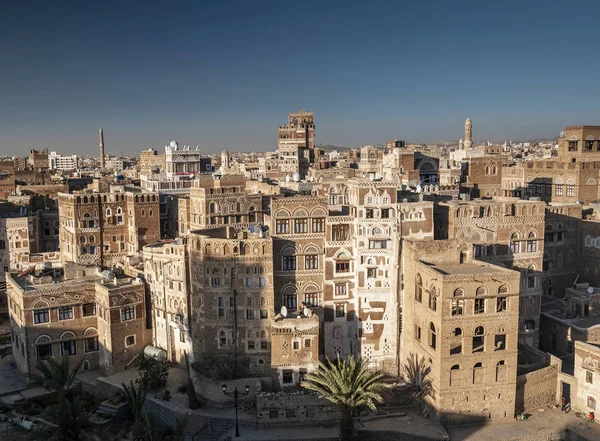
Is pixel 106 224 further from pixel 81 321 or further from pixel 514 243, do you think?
pixel 514 243

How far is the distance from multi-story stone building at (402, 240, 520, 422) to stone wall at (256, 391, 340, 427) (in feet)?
28.5

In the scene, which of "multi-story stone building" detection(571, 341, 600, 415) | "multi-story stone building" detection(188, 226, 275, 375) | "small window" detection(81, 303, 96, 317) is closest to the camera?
"multi-story stone building" detection(571, 341, 600, 415)

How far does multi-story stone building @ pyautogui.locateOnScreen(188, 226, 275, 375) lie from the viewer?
54.4 meters

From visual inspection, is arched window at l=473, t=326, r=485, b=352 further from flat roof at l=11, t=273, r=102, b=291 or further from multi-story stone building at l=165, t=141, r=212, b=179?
multi-story stone building at l=165, t=141, r=212, b=179

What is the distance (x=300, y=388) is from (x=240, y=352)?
22.0 ft

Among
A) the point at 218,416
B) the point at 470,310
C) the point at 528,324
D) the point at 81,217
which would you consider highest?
the point at 81,217

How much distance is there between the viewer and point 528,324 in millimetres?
60906

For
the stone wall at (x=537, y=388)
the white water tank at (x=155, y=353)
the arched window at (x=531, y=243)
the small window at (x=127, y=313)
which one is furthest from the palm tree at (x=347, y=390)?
the arched window at (x=531, y=243)

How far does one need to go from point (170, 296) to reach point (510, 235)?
33.8 meters

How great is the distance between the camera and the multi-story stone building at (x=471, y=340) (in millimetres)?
48156

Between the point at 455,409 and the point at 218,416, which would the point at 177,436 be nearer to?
the point at 218,416

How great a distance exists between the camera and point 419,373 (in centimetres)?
5256

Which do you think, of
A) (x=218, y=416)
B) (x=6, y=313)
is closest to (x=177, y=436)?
(x=218, y=416)

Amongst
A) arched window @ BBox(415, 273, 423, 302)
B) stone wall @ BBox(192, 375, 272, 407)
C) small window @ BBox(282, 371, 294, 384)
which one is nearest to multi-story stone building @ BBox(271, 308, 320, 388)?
small window @ BBox(282, 371, 294, 384)
